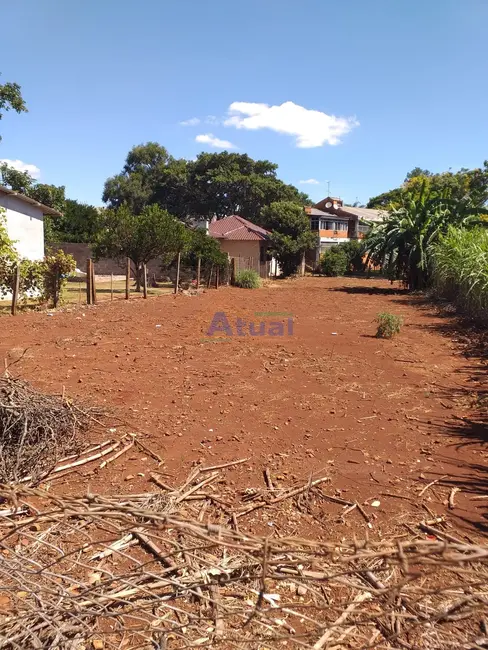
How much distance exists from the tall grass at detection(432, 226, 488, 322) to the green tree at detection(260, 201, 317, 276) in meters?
14.5

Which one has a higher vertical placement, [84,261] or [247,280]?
[84,261]

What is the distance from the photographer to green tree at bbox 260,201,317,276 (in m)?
32.5

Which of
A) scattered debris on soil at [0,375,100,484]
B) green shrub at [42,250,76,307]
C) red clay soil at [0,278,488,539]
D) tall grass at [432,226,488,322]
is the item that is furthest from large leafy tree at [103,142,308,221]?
scattered debris on soil at [0,375,100,484]

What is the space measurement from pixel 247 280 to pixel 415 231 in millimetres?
7796

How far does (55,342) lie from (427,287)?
17087 millimetres

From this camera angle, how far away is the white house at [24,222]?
16594 mm

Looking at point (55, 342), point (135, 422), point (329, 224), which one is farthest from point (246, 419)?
point (329, 224)

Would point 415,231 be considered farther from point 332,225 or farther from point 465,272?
point 332,225

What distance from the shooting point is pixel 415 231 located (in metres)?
21.1

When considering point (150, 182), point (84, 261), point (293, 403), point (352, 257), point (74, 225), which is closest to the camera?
point (293, 403)

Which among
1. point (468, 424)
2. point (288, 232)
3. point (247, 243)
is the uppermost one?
point (288, 232)

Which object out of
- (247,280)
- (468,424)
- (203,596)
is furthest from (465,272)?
(203,596)

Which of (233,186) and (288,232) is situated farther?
(233,186)

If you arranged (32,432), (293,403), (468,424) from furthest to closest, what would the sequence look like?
1. (293,403)
2. (468,424)
3. (32,432)
